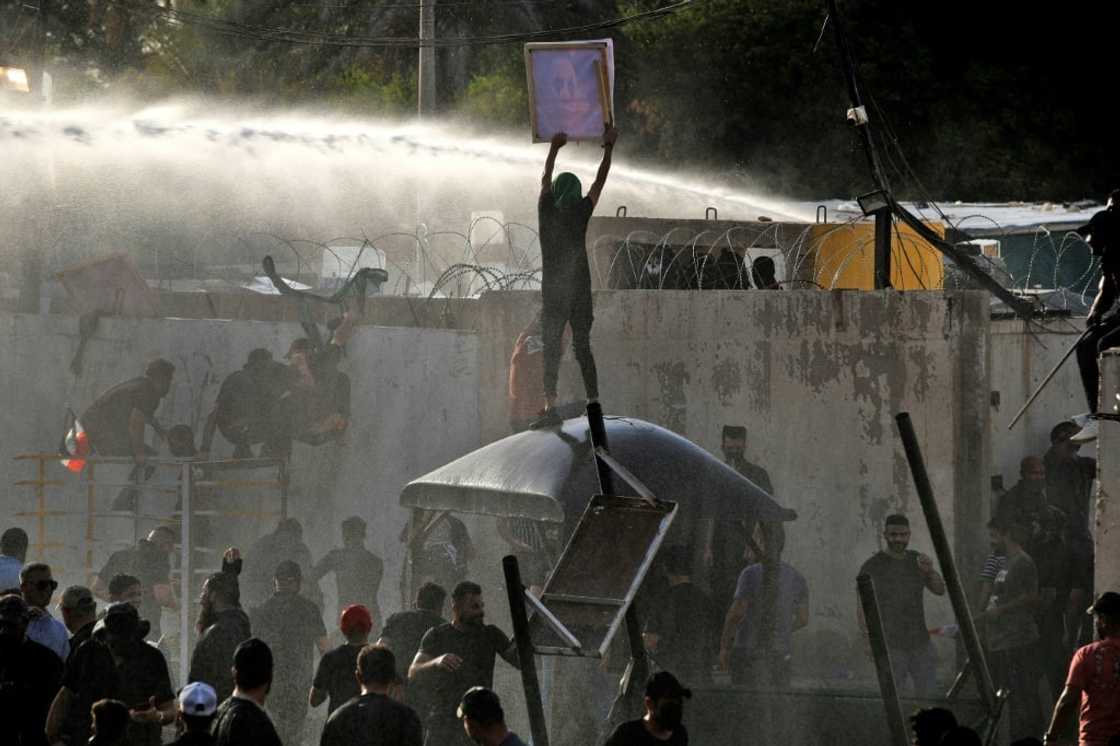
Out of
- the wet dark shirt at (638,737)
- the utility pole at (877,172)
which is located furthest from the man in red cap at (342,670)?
the utility pole at (877,172)

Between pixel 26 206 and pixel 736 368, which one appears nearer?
pixel 736 368

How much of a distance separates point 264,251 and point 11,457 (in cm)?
1488

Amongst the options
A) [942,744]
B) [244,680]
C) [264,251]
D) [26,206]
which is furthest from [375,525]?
[264,251]

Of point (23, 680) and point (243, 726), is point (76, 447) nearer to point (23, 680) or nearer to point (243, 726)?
point (23, 680)

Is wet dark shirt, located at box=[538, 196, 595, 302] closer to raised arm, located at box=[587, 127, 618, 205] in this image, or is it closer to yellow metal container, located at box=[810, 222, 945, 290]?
raised arm, located at box=[587, 127, 618, 205]

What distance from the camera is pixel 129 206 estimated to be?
2311 cm

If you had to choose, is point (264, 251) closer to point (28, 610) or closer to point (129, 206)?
point (129, 206)

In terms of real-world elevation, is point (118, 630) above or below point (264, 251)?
below

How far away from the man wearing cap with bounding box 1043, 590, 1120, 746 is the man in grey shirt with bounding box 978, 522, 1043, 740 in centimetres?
314

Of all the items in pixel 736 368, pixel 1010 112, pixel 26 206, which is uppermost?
pixel 1010 112

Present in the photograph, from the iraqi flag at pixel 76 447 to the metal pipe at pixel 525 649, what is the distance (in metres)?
8.09

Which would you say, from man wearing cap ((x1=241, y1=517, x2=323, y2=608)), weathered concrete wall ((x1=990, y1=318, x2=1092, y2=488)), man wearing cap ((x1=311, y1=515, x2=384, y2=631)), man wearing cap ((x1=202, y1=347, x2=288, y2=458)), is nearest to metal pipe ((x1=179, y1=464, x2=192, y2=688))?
man wearing cap ((x1=241, y1=517, x2=323, y2=608))

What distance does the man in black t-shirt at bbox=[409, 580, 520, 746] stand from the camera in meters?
9.05

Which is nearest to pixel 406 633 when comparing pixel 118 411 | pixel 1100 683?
pixel 1100 683
